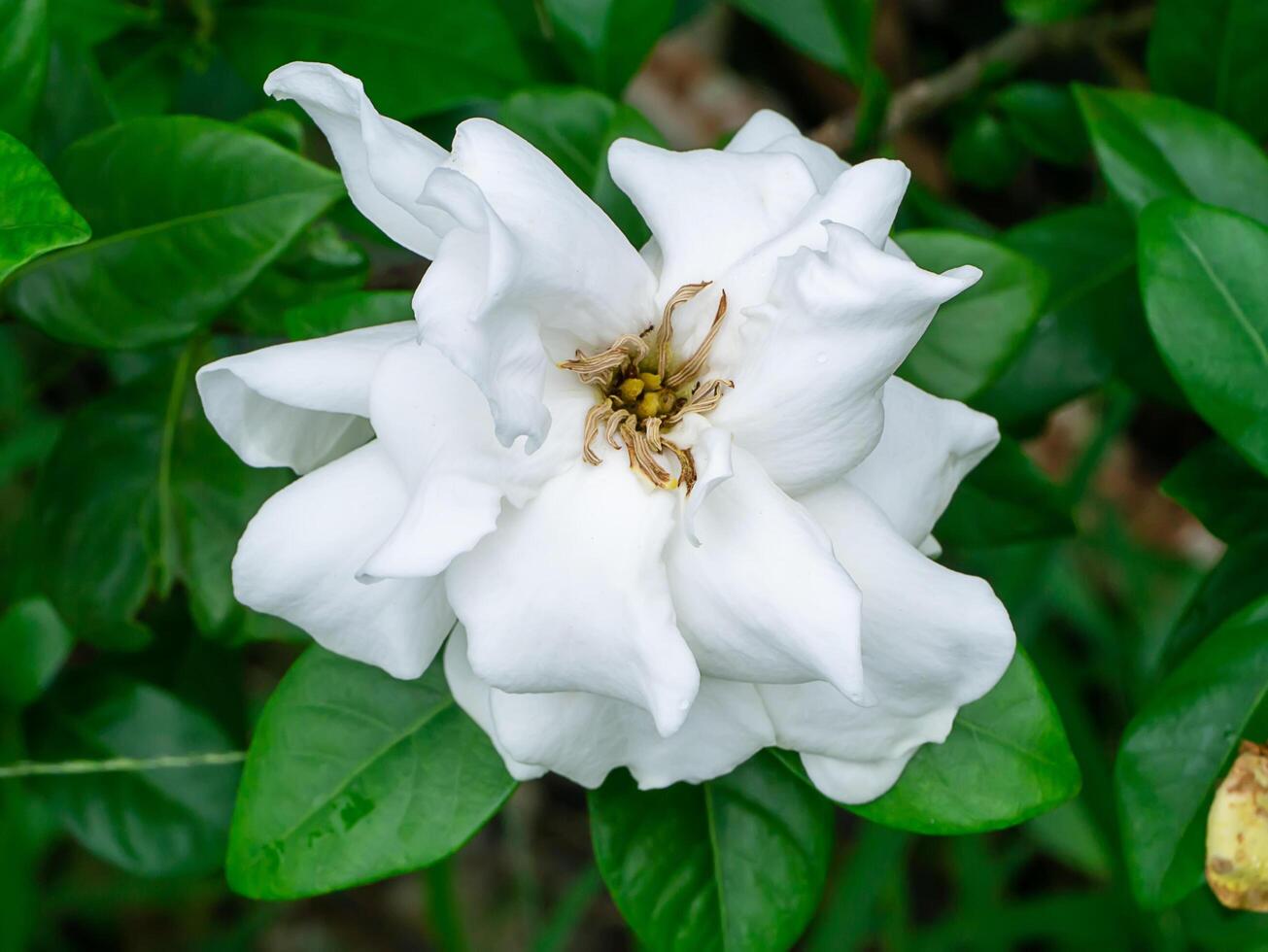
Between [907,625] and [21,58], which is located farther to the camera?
[21,58]

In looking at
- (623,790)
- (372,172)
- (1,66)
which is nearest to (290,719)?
(623,790)

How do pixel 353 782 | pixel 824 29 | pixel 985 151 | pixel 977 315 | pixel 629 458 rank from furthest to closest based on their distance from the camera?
pixel 985 151 → pixel 824 29 → pixel 977 315 → pixel 353 782 → pixel 629 458

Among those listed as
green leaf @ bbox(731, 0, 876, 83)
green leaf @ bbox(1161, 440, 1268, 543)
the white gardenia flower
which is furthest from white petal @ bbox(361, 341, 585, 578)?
green leaf @ bbox(731, 0, 876, 83)

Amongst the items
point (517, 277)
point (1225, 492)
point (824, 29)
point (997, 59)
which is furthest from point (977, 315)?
point (997, 59)

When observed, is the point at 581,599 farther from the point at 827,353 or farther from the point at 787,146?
the point at 787,146

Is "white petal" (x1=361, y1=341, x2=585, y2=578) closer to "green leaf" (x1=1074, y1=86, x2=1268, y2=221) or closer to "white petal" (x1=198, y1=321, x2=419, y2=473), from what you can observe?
"white petal" (x1=198, y1=321, x2=419, y2=473)

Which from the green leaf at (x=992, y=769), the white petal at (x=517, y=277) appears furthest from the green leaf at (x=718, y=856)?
the white petal at (x=517, y=277)

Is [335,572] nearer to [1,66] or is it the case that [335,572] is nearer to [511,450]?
[511,450]
